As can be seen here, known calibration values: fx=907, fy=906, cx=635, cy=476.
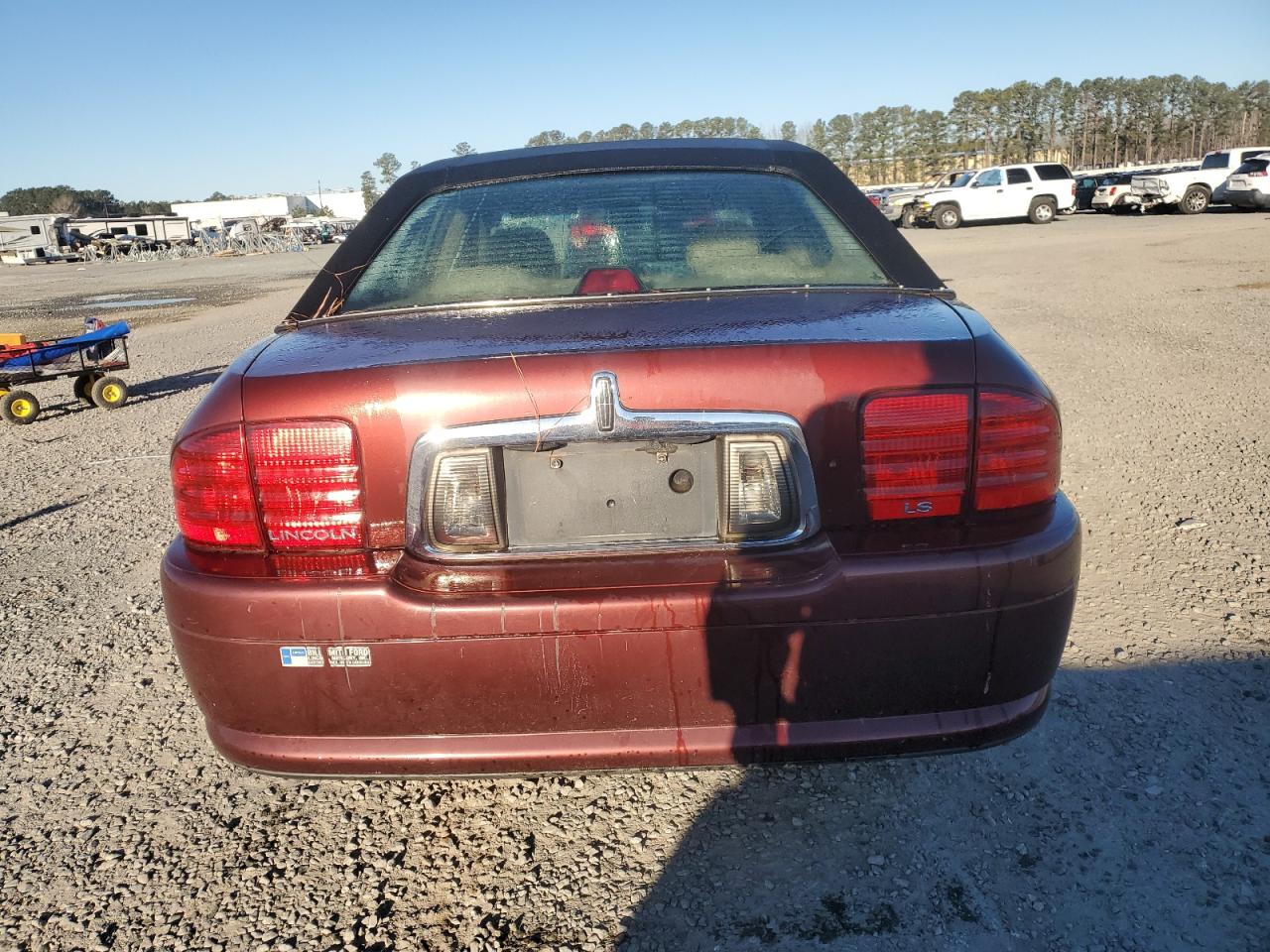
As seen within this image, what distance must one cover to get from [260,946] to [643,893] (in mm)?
786

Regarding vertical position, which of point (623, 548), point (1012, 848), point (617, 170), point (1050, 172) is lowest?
point (1012, 848)

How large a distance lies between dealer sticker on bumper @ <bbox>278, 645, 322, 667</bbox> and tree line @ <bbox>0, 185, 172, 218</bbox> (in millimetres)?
137709

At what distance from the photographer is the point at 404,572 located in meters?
1.70

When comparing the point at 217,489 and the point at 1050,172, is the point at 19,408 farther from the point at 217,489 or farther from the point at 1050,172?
the point at 1050,172

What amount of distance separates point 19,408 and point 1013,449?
796 centimetres

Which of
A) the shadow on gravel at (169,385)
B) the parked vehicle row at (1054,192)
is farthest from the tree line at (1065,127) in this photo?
the shadow on gravel at (169,385)

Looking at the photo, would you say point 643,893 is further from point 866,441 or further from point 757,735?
point 866,441

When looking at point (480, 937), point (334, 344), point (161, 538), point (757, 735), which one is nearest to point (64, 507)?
point (161, 538)

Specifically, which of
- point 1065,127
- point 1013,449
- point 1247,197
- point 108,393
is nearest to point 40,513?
point 108,393

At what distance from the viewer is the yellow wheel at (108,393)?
7.80 m

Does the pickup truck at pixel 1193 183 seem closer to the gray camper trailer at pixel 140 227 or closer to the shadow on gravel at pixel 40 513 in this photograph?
the shadow on gravel at pixel 40 513

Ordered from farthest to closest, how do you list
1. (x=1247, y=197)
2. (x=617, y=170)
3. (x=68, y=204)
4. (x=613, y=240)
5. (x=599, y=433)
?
(x=68, y=204)
(x=1247, y=197)
(x=617, y=170)
(x=613, y=240)
(x=599, y=433)

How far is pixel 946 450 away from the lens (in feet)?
5.68

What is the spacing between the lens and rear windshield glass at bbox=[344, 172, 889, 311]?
2303 millimetres
